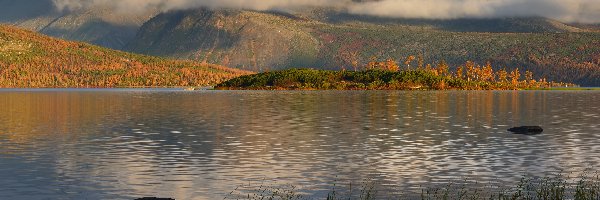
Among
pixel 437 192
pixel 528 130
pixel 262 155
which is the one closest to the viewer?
pixel 437 192

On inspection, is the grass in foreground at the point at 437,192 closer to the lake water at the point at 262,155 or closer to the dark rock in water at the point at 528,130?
the lake water at the point at 262,155

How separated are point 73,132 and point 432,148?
132 feet

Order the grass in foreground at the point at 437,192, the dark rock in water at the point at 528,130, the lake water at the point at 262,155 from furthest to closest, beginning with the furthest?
the dark rock in water at the point at 528,130 → the lake water at the point at 262,155 → the grass in foreground at the point at 437,192

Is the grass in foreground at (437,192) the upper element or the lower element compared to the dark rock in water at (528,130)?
lower

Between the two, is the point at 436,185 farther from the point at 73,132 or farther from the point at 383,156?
the point at 73,132

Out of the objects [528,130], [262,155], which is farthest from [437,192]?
[528,130]

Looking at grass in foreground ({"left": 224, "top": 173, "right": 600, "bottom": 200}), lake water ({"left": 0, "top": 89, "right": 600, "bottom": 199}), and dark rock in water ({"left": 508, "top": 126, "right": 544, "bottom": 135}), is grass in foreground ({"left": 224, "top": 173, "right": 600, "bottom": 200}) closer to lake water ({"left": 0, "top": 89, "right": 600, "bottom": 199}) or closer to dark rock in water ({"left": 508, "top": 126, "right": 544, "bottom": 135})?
lake water ({"left": 0, "top": 89, "right": 600, "bottom": 199})

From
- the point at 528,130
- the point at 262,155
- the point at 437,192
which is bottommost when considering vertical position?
the point at 437,192

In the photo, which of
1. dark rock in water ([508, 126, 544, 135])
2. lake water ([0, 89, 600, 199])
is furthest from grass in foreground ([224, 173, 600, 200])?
dark rock in water ([508, 126, 544, 135])

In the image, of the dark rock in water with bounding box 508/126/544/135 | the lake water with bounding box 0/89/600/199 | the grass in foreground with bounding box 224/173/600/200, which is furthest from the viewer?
the dark rock in water with bounding box 508/126/544/135

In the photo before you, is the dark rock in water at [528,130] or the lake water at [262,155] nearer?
the lake water at [262,155]

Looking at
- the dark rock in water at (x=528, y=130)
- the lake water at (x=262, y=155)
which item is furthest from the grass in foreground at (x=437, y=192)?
the dark rock in water at (x=528, y=130)

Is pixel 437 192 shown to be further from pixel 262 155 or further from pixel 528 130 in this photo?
A: pixel 528 130

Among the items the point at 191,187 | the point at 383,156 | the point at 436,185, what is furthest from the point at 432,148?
the point at 191,187
